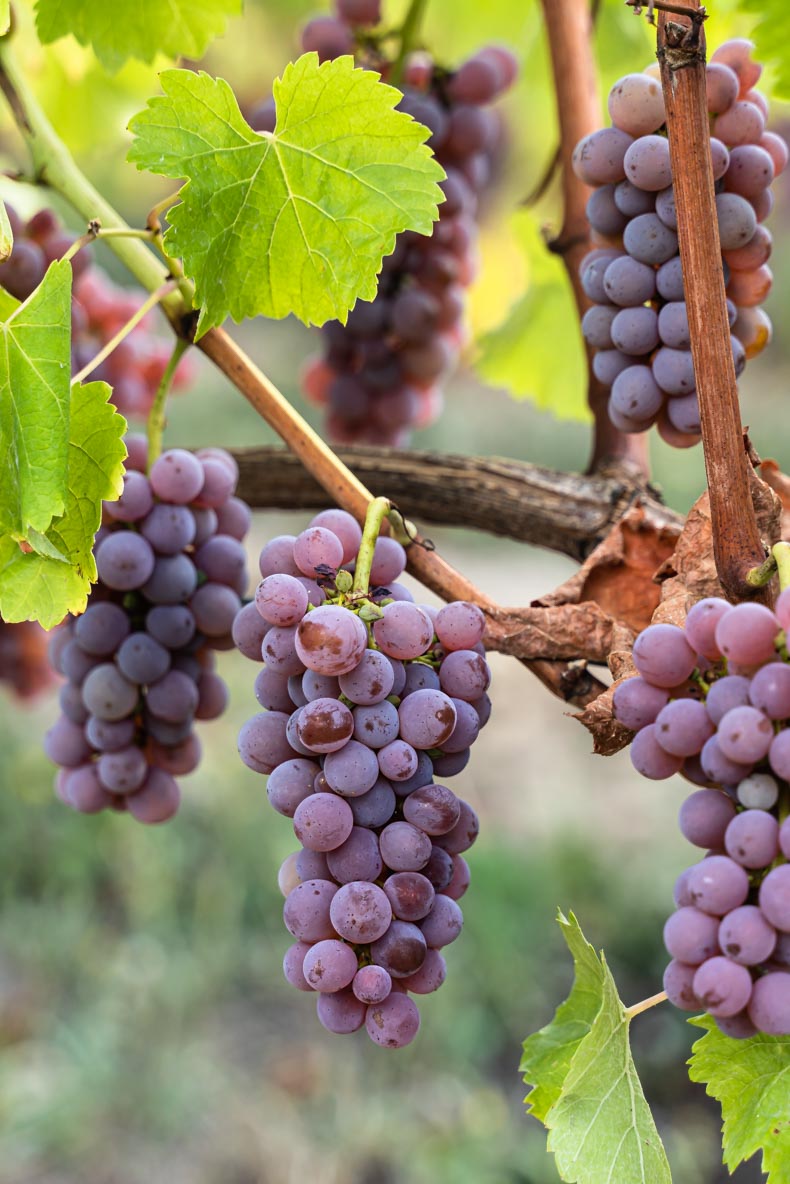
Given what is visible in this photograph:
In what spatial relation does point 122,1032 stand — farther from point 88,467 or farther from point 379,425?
point 88,467

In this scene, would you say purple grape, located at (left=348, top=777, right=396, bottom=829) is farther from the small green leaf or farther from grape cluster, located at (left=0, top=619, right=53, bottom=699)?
grape cluster, located at (left=0, top=619, right=53, bottom=699)

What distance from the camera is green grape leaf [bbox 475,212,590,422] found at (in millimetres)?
907

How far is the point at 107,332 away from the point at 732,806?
662mm

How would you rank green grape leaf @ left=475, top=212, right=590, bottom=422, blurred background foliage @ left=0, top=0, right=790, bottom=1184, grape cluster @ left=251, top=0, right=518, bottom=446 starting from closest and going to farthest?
grape cluster @ left=251, top=0, right=518, bottom=446, green grape leaf @ left=475, top=212, right=590, bottom=422, blurred background foliage @ left=0, top=0, right=790, bottom=1184

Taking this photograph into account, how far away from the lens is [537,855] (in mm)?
2805

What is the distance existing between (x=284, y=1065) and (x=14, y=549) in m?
2.01

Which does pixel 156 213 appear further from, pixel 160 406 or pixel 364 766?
pixel 364 766

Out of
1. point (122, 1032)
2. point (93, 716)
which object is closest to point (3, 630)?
point (93, 716)

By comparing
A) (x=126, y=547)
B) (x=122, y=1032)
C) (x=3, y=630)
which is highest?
(x=126, y=547)

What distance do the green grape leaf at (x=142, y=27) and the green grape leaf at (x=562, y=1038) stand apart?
495mm

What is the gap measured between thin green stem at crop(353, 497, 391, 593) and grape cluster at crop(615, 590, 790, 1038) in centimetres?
11

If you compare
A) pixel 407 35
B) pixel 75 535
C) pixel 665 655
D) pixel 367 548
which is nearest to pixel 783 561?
pixel 665 655

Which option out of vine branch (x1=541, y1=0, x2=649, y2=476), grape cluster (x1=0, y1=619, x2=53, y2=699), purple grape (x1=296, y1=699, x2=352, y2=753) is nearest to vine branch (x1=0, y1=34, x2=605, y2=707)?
purple grape (x1=296, y1=699, x2=352, y2=753)

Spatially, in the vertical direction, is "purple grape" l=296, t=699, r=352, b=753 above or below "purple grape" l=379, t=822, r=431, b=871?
above
